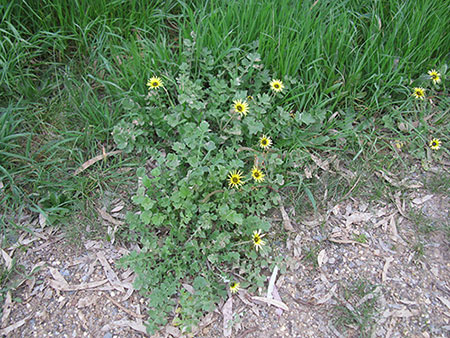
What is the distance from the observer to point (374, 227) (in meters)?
2.66

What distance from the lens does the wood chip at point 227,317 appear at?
2217mm

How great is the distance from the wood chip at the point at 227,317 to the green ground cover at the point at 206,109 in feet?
0.39

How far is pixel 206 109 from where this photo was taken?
2803 mm

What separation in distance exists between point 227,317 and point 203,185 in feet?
2.51

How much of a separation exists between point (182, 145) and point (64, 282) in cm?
106

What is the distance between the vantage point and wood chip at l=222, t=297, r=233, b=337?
7.27ft

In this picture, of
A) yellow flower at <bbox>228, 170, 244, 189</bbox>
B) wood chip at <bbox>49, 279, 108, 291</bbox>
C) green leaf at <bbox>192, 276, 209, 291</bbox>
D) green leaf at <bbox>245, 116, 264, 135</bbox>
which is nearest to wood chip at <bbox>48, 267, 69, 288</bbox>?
wood chip at <bbox>49, 279, 108, 291</bbox>

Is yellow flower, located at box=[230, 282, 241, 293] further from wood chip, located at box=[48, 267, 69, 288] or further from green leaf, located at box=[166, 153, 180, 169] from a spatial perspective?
wood chip, located at box=[48, 267, 69, 288]

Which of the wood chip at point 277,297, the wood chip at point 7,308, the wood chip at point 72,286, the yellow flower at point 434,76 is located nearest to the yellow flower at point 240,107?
the wood chip at point 277,297

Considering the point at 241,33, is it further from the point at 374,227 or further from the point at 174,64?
the point at 374,227

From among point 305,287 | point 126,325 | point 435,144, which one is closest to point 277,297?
point 305,287

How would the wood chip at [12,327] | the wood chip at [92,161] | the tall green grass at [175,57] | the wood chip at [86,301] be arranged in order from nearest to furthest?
the wood chip at [12,327] → the wood chip at [86,301] → the wood chip at [92,161] → the tall green grass at [175,57]

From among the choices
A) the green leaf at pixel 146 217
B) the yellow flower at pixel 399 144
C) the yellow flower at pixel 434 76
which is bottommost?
the green leaf at pixel 146 217

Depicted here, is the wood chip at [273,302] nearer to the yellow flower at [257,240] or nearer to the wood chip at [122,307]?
the yellow flower at [257,240]
